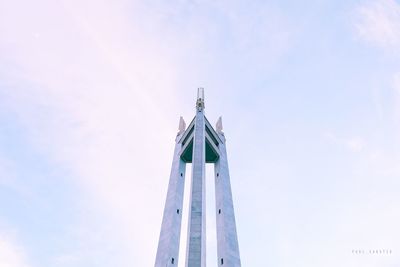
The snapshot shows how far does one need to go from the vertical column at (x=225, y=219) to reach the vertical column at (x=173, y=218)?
12.6 feet

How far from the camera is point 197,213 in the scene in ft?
112

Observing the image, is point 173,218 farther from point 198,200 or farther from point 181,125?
point 181,125

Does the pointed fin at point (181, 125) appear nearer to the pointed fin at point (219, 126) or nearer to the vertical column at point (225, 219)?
the pointed fin at point (219, 126)

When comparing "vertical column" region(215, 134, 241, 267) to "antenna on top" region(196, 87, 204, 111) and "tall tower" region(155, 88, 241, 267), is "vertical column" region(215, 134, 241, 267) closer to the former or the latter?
"tall tower" region(155, 88, 241, 267)

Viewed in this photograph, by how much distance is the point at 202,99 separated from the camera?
49969 mm

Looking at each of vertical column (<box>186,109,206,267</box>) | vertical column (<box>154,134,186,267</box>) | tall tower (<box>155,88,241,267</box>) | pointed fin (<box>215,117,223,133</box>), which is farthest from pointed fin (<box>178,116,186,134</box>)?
vertical column (<box>186,109,206,267</box>)

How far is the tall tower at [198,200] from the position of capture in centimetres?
3306

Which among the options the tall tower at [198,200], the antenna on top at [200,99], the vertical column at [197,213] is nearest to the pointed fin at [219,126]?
the tall tower at [198,200]

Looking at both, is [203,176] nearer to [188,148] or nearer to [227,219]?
[227,219]

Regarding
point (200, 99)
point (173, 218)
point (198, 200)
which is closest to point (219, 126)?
point (200, 99)

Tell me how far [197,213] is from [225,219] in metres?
4.67

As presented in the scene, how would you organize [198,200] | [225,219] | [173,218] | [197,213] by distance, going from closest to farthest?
1. [197,213]
2. [198,200]
3. [225,219]
4. [173,218]

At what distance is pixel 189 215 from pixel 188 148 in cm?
1296

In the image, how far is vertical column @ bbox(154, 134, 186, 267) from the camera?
34781 mm
